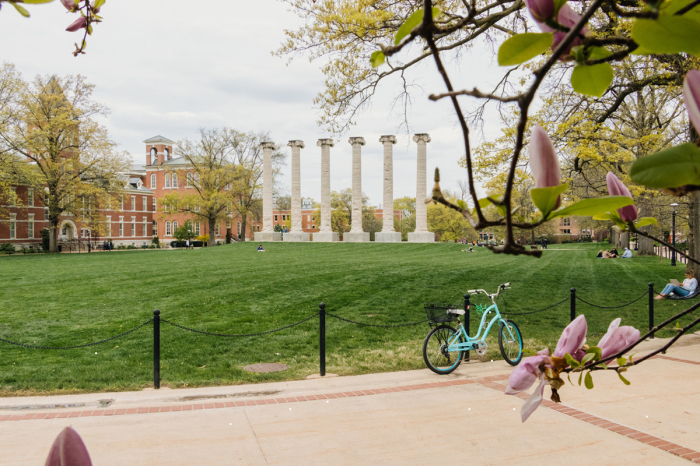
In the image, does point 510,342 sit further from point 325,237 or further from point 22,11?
point 325,237

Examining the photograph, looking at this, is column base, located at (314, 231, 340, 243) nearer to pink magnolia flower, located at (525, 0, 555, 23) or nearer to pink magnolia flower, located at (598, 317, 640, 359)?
pink magnolia flower, located at (598, 317, 640, 359)

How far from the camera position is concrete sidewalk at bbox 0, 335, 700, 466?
5.12 m

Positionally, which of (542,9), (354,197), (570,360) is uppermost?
(354,197)

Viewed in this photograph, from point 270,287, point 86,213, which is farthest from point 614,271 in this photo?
point 86,213

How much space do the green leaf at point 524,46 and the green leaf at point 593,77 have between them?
4.0 inches

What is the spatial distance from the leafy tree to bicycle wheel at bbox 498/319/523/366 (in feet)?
138

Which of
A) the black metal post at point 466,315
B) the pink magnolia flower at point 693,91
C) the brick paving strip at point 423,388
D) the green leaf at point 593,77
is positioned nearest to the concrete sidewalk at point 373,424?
the brick paving strip at point 423,388

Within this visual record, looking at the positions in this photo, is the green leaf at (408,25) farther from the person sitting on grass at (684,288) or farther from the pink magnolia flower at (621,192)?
the person sitting on grass at (684,288)

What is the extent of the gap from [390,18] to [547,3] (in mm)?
12856

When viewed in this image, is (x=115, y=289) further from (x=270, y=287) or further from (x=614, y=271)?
(x=614, y=271)

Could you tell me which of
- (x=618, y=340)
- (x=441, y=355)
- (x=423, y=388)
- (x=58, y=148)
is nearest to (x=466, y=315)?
(x=441, y=355)

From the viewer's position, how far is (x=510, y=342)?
888cm

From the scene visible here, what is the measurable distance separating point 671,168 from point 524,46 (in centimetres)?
26

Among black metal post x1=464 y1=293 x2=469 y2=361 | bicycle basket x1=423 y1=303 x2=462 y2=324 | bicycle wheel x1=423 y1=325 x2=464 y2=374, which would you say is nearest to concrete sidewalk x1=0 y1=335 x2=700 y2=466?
bicycle wheel x1=423 y1=325 x2=464 y2=374
